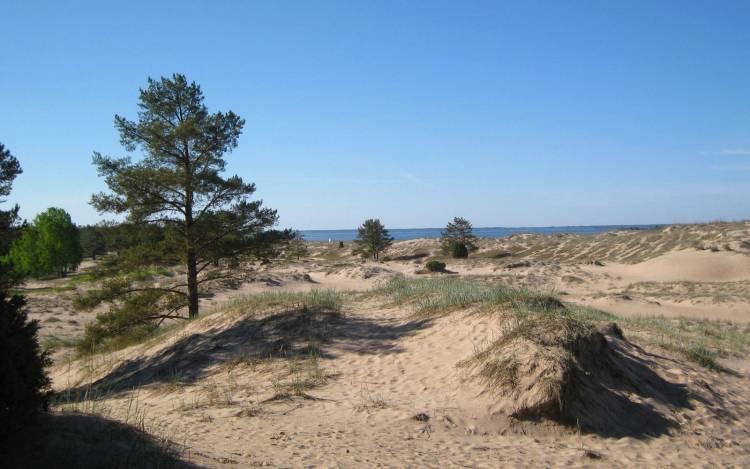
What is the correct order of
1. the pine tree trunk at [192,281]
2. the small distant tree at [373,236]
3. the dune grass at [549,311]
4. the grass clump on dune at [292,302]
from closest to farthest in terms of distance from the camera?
the dune grass at [549,311] < the grass clump on dune at [292,302] < the pine tree trunk at [192,281] < the small distant tree at [373,236]

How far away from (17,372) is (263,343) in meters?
7.74

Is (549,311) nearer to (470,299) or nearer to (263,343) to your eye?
(470,299)

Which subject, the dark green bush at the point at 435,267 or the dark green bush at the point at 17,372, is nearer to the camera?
the dark green bush at the point at 17,372

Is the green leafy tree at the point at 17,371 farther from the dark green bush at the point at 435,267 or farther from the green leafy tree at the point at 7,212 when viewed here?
the dark green bush at the point at 435,267

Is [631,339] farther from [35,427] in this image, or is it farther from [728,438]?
[35,427]

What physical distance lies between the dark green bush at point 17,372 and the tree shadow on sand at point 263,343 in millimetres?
6044

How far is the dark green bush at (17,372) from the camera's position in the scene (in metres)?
4.20

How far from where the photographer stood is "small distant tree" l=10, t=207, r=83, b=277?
147 feet

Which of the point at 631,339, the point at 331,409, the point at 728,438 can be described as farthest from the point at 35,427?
the point at 631,339

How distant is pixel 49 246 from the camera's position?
46.4 metres

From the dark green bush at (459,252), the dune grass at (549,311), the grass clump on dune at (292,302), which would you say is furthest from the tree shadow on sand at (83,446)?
the dark green bush at (459,252)

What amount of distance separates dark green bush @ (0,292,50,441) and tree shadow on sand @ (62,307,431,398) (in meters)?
6.04

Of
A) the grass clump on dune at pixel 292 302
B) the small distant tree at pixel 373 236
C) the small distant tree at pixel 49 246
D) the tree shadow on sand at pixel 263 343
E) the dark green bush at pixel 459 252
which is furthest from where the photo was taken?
the small distant tree at pixel 373 236

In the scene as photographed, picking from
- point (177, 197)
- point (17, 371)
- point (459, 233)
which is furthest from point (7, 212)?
point (459, 233)
